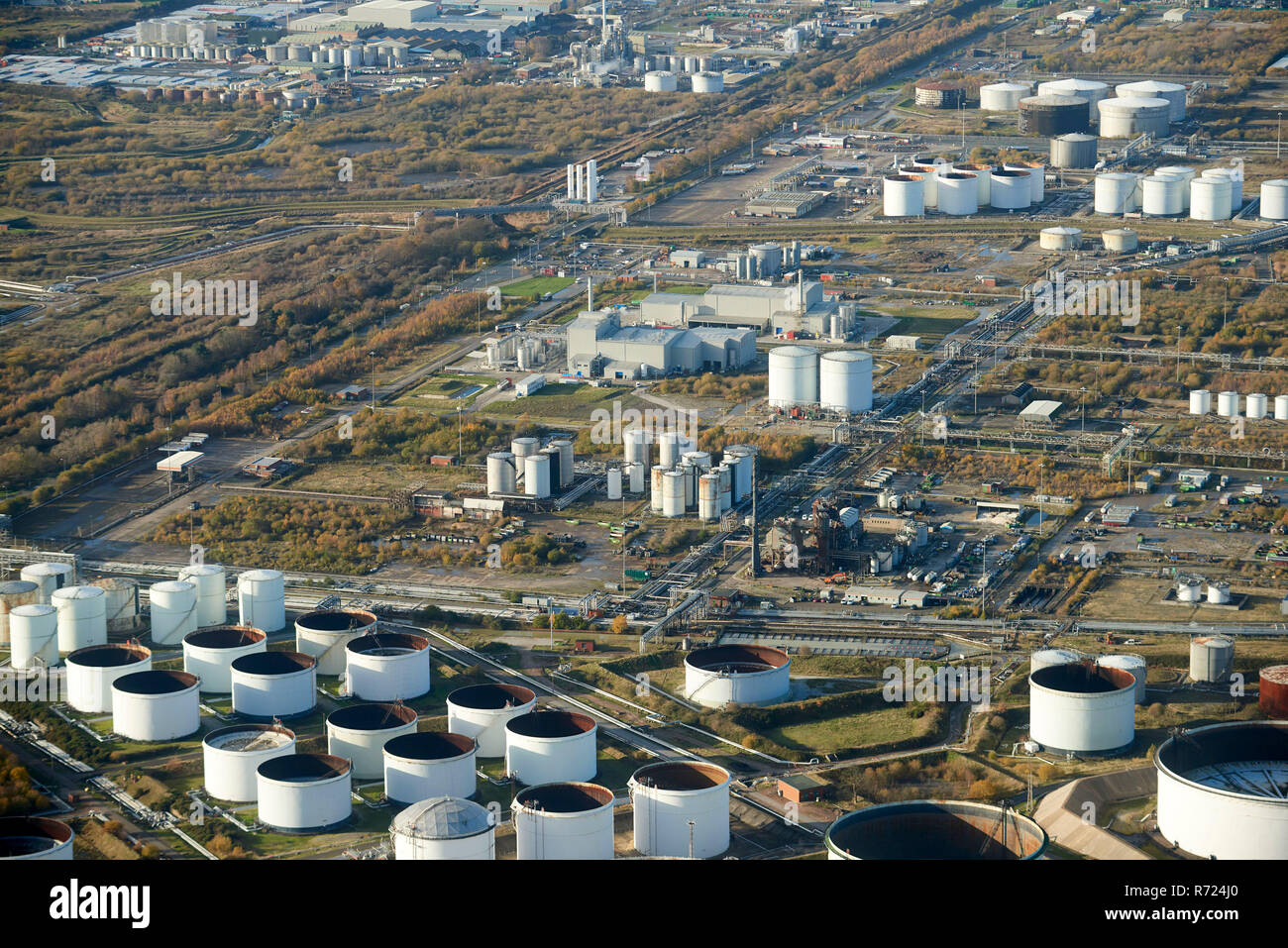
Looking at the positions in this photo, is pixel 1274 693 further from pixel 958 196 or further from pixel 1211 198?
pixel 958 196

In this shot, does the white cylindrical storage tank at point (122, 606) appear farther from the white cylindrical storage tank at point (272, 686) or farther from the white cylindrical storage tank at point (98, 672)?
the white cylindrical storage tank at point (272, 686)

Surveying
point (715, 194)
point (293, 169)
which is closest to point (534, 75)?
point (293, 169)

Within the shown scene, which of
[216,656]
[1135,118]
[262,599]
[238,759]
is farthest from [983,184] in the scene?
[238,759]

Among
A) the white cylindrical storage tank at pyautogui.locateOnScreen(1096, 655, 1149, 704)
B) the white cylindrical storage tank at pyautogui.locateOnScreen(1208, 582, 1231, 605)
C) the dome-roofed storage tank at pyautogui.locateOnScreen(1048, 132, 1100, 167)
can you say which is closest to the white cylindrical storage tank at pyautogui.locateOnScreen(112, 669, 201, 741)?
the white cylindrical storage tank at pyautogui.locateOnScreen(1096, 655, 1149, 704)

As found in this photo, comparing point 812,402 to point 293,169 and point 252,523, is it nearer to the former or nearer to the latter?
point 252,523

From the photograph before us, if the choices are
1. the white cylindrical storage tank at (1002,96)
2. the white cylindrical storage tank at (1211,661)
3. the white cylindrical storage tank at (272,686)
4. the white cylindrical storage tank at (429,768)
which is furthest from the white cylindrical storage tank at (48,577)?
the white cylindrical storage tank at (1002,96)
